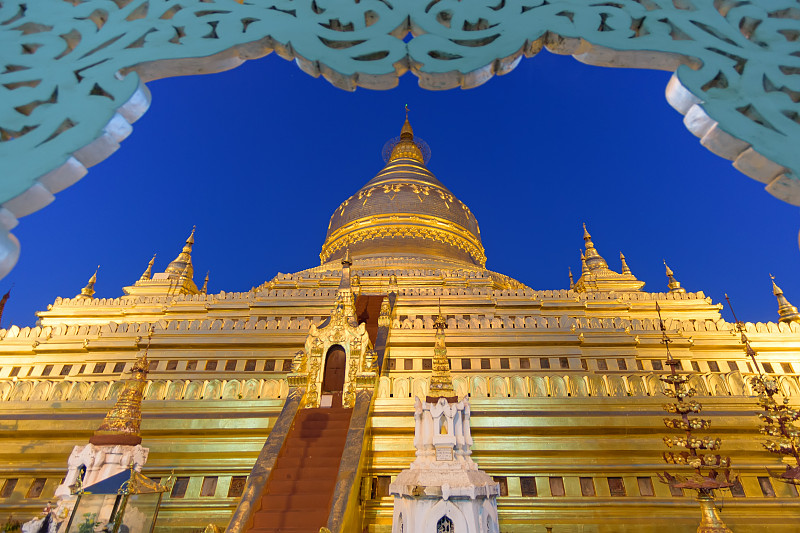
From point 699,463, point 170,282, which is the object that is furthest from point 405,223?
point 699,463

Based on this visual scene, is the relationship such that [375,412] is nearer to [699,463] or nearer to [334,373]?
[334,373]

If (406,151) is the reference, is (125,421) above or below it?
below

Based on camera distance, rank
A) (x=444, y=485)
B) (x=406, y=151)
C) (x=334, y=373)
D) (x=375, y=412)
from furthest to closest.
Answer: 1. (x=406, y=151)
2. (x=334, y=373)
3. (x=375, y=412)
4. (x=444, y=485)

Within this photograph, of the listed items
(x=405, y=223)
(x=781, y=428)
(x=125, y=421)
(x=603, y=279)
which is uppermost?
(x=405, y=223)

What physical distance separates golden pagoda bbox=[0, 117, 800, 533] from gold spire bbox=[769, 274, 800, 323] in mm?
6296

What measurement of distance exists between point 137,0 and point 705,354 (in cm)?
1763

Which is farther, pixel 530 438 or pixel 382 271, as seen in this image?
pixel 382 271

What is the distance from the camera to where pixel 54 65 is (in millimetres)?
2518

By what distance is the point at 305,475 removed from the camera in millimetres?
7426

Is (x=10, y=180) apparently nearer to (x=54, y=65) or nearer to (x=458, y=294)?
(x=54, y=65)

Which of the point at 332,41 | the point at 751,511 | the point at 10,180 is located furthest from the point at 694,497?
the point at 10,180

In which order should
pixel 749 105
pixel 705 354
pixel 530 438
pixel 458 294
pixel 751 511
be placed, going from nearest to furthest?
pixel 749 105
pixel 751 511
pixel 530 438
pixel 705 354
pixel 458 294

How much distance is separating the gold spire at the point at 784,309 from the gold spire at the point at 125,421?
83.7 ft

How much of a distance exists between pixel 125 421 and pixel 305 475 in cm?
296
